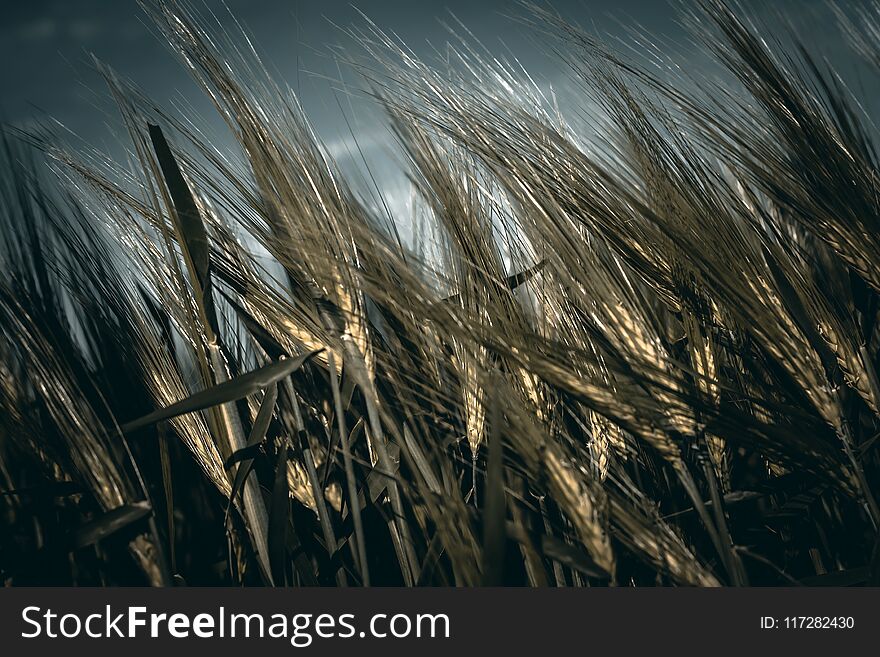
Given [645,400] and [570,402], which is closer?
[645,400]

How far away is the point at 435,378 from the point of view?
0.60 m

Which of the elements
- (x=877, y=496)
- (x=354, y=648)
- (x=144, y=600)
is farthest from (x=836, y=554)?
(x=144, y=600)

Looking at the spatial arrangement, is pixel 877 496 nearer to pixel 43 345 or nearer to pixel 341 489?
pixel 341 489

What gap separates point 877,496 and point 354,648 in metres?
0.68

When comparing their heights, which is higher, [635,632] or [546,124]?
[546,124]

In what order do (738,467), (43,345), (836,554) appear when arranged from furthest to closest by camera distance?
(738,467)
(836,554)
(43,345)

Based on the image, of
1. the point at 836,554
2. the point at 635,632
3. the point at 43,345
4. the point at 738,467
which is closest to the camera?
the point at 635,632

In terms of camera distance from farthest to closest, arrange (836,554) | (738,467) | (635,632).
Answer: (738,467)
(836,554)
(635,632)

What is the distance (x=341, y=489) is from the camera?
659 mm

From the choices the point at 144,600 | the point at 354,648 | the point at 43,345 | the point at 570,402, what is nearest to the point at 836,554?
the point at 570,402

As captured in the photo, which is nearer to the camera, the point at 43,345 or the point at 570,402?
the point at 43,345

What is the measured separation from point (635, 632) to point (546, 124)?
0.56 meters

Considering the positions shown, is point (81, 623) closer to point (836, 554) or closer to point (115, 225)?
point (115, 225)

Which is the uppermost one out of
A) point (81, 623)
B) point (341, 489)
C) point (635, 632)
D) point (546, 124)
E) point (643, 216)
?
point (546, 124)
